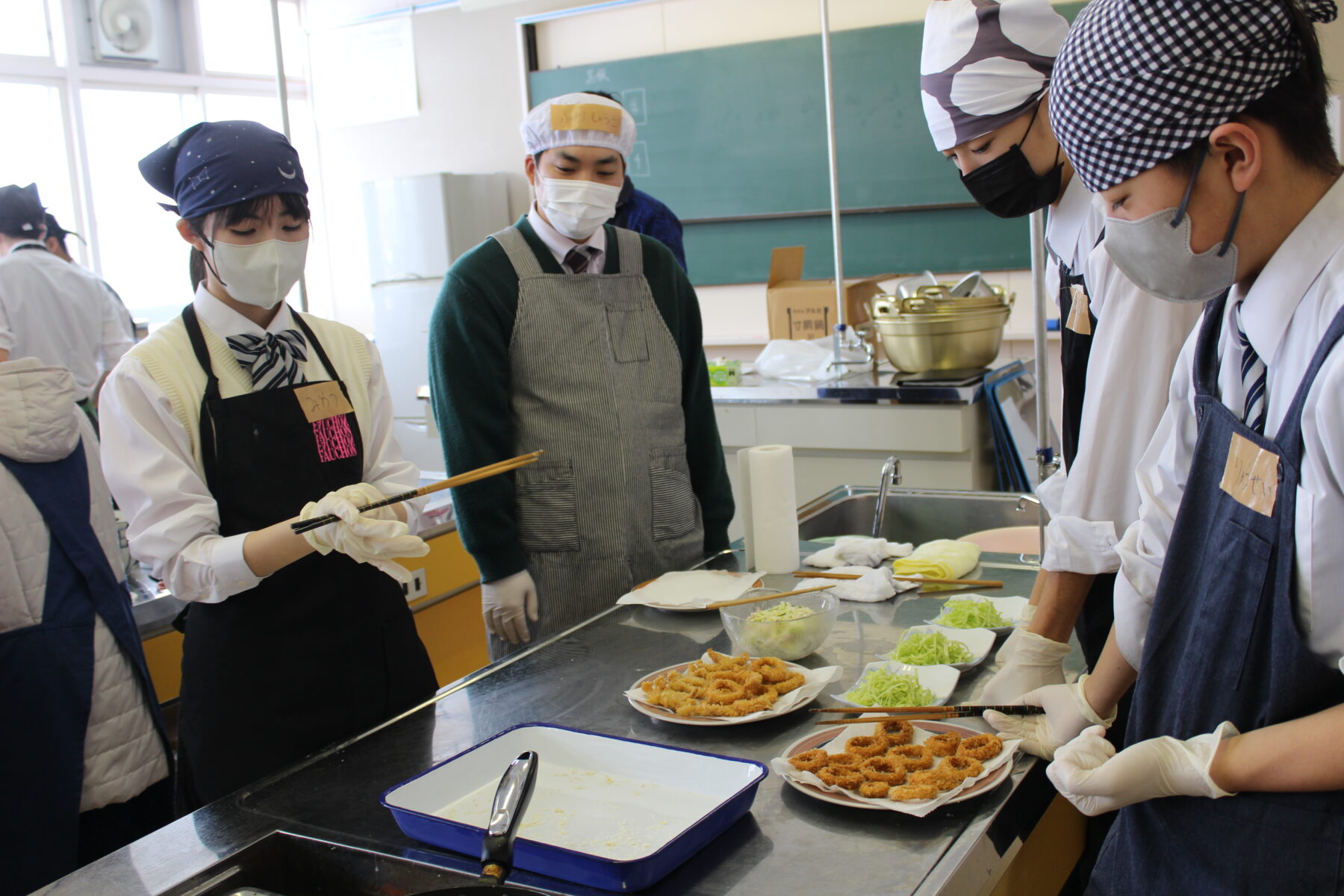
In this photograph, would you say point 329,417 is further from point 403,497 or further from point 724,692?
point 724,692

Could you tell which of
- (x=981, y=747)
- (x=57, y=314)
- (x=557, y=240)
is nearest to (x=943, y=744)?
(x=981, y=747)

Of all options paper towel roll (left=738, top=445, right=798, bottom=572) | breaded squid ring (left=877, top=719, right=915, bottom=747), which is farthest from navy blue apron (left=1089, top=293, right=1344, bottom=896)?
paper towel roll (left=738, top=445, right=798, bottom=572)

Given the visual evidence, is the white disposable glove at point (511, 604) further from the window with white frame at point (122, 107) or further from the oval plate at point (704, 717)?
the window with white frame at point (122, 107)

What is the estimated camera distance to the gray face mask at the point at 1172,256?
101 centimetres

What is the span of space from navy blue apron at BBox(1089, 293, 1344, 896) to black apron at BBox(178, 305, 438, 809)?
46.8 inches

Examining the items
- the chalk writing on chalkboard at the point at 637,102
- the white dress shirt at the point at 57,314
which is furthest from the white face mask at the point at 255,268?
the chalk writing on chalkboard at the point at 637,102

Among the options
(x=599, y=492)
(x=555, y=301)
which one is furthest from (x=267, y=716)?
(x=555, y=301)

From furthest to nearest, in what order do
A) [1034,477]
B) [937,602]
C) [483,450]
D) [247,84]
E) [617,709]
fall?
1. [247,84]
2. [1034,477]
3. [483,450]
4. [937,602]
5. [617,709]

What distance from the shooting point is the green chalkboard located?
6.11 metres

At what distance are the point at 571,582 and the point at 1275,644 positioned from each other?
1.47m

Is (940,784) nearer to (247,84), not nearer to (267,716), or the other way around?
(267,716)

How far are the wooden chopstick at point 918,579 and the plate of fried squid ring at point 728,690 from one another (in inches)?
18.2

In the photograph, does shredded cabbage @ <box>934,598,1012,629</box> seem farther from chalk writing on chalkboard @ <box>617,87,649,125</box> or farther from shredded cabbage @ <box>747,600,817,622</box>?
chalk writing on chalkboard @ <box>617,87,649,125</box>

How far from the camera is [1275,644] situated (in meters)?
0.96
